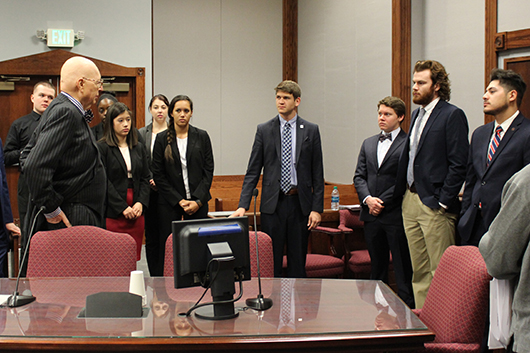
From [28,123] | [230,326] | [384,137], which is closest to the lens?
[230,326]

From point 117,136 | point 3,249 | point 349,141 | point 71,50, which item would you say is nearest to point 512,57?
point 349,141

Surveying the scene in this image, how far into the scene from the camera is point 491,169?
316 cm

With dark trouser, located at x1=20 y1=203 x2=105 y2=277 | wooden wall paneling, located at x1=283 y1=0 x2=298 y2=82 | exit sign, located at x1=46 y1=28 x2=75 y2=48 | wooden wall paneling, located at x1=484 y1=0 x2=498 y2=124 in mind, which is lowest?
dark trouser, located at x1=20 y1=203 x2=105 y2=277

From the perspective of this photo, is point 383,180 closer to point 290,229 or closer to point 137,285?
point 290,229

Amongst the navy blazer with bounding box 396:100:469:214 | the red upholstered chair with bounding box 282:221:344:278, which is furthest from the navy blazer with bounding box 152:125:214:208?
the navy blazer with bounding box 396:100:469:214

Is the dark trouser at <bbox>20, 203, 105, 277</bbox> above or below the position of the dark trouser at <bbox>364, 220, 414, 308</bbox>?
above

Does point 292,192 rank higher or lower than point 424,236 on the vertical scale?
higher

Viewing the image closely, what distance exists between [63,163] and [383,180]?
7.23 feet

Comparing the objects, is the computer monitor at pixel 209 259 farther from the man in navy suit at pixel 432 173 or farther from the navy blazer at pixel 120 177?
the navy blazer at pixel 120 177

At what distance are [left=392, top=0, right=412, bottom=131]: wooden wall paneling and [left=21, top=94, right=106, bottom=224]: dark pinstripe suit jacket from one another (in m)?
3.87

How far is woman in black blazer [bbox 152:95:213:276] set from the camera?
4.11 meters

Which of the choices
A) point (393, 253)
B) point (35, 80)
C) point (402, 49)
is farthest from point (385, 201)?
point (35, 80)

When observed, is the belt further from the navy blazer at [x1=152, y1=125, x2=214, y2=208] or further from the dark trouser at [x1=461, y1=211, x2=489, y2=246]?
the dark trouser at [x1=461, y1=211, x2=489, y2=246]

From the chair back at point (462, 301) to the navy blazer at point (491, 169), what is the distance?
1105 millimetres
